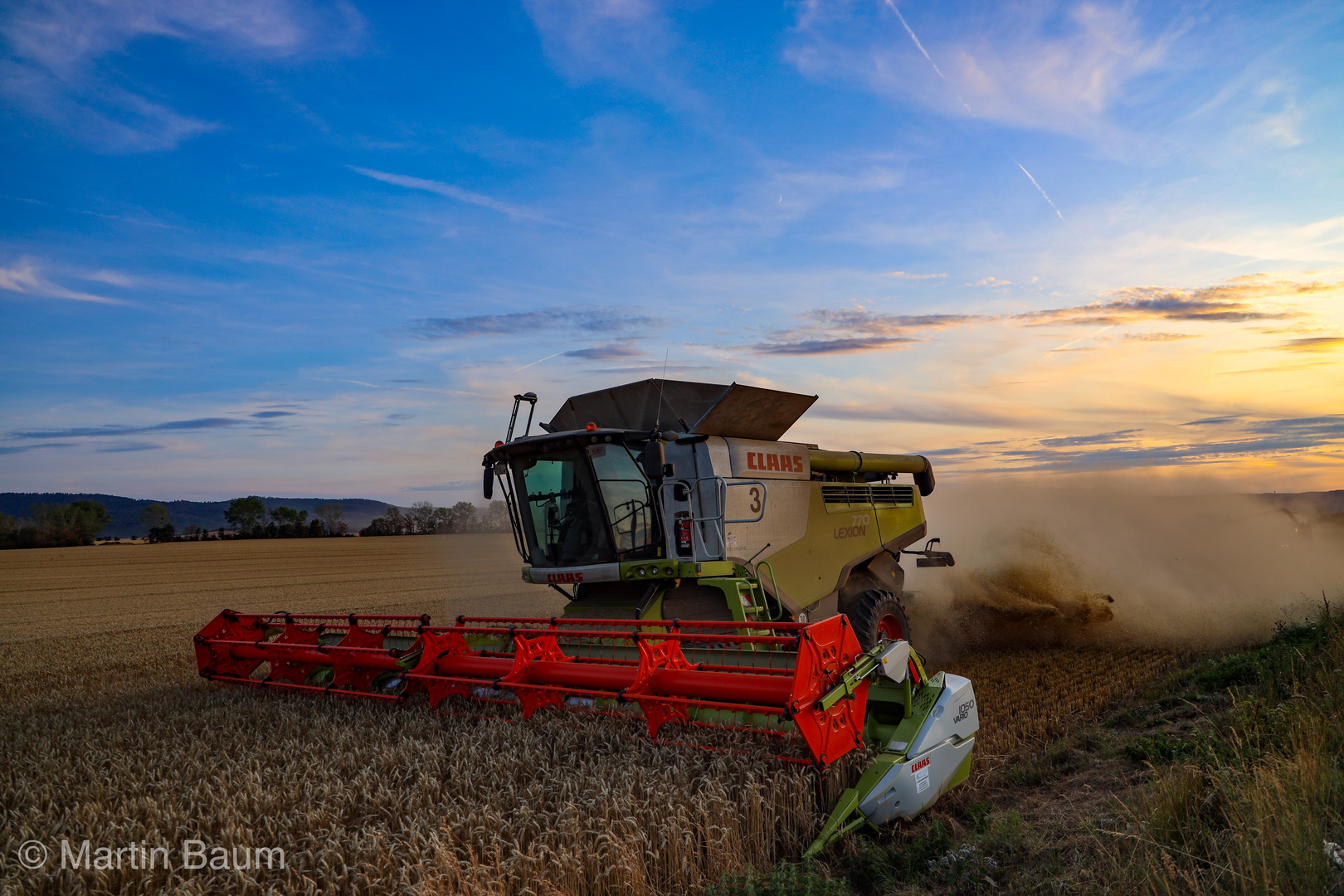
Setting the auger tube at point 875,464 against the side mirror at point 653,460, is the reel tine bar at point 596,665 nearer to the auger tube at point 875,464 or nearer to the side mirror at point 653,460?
the side mirror at point 653,460

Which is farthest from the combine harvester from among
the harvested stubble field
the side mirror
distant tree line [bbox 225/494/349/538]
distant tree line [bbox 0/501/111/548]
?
distant tree line [bbox 225/494/349/538]

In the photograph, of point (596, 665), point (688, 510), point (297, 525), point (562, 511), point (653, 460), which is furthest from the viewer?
point (297, 525)

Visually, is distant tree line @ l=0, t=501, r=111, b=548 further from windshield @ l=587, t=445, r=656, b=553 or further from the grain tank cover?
windshield @ l=587, t=445, r=656, b=553

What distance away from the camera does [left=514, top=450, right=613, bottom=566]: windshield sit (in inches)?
253

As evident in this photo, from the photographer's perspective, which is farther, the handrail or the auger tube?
the auger tube

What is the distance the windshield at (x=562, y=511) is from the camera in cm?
643

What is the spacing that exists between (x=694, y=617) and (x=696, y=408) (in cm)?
193

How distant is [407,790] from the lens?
11.7 ft

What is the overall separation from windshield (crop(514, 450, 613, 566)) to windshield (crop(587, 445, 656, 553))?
3.8 inches

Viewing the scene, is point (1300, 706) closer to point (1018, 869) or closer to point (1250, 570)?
point (1018, 869)

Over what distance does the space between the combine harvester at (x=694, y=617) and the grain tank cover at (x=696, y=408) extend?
2 centimetres

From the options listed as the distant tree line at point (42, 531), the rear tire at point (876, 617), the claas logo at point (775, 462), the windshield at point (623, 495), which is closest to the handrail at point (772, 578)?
the rear tire at point (876, 617)

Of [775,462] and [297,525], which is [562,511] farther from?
[297,525]

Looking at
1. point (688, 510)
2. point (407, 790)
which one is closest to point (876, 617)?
point (688, 510)
